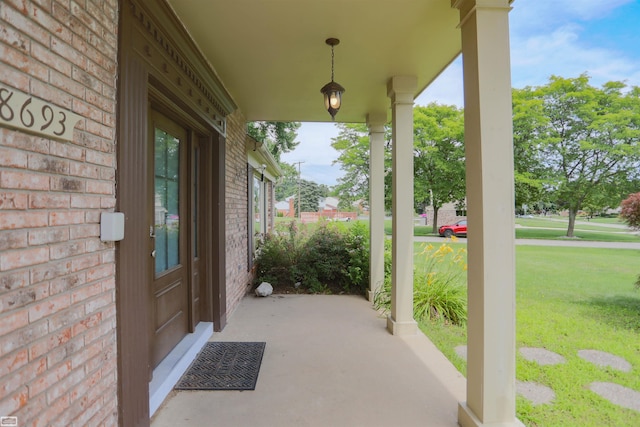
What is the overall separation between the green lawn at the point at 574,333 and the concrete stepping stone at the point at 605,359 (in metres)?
0.06

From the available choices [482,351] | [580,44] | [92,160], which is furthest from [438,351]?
[580,44]

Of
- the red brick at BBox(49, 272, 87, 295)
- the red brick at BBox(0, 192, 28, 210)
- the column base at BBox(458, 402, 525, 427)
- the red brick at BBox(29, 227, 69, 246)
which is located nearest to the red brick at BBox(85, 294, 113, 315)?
the red brick at BBox(49, 272, 87, 295)

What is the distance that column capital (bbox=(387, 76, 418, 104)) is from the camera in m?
3.77

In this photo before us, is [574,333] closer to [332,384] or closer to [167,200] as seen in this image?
[332,384]

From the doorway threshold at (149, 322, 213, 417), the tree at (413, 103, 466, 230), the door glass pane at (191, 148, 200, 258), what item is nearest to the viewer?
the doorway threshold at (149, 322, 213, 417)

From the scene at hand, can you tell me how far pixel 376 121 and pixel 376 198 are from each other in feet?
4.00

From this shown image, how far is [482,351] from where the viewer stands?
206 cm

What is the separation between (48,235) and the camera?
1308 mm

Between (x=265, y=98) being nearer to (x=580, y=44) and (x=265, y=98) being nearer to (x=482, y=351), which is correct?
(x=482, y=351)

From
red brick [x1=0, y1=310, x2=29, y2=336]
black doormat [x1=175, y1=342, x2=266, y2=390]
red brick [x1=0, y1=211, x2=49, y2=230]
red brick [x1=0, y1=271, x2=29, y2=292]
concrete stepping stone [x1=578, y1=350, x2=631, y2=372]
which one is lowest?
concrete stepping stone [x1=578, y1=350, x2=631, y2=372]

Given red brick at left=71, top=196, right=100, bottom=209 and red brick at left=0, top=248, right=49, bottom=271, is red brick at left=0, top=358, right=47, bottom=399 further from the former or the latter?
red brick at left=71, top=196, right=100, bottom=209

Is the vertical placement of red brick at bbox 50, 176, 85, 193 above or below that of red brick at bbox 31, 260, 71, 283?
above

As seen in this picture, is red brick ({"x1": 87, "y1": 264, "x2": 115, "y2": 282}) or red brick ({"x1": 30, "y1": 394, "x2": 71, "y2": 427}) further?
red brick ({"x1": 87, "y1": 264, "x2": 115, "y2": 282})

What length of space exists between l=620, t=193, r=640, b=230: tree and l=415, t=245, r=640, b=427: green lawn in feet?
4.34
